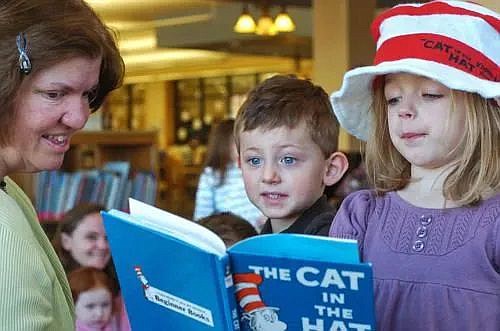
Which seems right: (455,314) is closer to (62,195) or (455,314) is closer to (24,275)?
(24,275)

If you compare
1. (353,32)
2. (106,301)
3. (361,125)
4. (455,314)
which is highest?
(353,32)

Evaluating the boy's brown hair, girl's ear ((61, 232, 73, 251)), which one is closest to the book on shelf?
girl's ear ((61, 232, 73, 251))

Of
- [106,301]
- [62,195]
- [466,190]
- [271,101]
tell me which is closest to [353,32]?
[62,195]

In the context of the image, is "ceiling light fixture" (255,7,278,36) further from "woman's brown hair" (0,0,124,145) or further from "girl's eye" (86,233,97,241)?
"woman's brown hair" (0,0,124,145)

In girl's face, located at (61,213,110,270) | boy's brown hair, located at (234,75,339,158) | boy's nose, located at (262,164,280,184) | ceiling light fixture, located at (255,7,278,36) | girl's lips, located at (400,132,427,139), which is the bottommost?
girl's face, located at (61,213,110,270)

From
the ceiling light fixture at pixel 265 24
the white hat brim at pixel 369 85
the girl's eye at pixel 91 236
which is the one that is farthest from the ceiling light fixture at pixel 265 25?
the white hat brim at pixel 369 85

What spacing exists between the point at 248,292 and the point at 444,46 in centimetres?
51

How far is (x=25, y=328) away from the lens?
130 cm

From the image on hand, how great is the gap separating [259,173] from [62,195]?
343 centimetres

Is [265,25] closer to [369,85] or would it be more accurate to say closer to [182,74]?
[369,85]

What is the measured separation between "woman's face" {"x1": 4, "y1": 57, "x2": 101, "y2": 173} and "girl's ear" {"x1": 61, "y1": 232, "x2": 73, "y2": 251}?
1959mm

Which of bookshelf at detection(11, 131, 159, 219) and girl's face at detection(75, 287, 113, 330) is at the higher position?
bookshelf at detection(11, 131, 159, 219)

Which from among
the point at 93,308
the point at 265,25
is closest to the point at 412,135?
the point at 93,308

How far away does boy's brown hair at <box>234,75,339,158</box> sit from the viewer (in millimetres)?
1928
